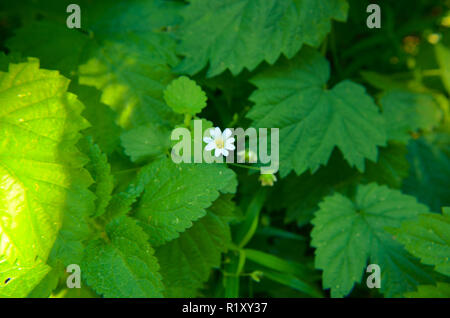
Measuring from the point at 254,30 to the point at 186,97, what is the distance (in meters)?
0.51

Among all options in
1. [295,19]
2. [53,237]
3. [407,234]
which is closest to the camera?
[53,237]

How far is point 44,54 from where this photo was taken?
183 cm

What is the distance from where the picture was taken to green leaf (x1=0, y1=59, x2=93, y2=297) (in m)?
1.20

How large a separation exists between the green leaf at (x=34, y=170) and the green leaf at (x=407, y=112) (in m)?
1.52

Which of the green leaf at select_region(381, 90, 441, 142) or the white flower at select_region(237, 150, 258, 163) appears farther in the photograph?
the green leaf at select_region(381, 90, 441, 142)

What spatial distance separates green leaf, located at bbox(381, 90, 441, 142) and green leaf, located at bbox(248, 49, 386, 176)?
28cm

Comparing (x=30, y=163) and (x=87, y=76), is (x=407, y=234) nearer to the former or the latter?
(x=30, y=163)

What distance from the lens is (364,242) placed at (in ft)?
5.21

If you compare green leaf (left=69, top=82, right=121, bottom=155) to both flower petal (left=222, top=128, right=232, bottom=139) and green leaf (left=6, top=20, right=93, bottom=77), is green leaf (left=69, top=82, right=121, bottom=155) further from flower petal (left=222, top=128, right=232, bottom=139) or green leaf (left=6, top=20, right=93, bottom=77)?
flower petal (left=222, top=128, right=232, bottom=139)

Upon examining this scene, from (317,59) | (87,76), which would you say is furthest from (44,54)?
(317,59)

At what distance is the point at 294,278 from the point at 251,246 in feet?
1.04

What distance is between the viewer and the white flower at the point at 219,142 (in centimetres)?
141

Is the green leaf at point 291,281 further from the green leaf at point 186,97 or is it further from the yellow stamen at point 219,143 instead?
the green leaf at point 186,97

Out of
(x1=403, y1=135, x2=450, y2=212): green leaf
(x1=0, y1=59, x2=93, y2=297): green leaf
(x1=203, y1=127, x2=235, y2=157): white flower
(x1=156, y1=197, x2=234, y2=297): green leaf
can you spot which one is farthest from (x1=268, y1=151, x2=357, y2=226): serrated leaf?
(x1=0, y1=59, x2=93, y2=297): green leaf
